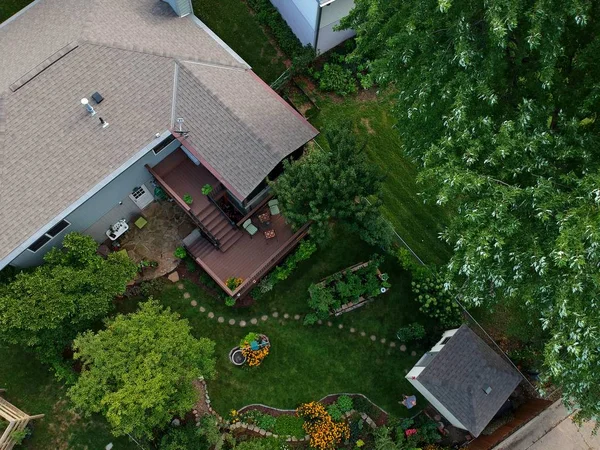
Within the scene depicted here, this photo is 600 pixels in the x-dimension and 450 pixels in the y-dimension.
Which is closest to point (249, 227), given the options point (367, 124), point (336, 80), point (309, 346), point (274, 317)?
point (274, 317)

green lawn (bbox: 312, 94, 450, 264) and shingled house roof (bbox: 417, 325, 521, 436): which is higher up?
green lawn (bbox: 312, 94, 450, 264)

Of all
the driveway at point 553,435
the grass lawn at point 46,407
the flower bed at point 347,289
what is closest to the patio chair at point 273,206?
the flower bed at point 347,289

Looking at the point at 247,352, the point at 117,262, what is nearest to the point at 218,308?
the point at 247,352

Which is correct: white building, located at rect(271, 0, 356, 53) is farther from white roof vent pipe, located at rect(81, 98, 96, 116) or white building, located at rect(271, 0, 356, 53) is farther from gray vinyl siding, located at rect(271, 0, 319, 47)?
white roof vent pipe, located at rect(81, 98, 96, 116)

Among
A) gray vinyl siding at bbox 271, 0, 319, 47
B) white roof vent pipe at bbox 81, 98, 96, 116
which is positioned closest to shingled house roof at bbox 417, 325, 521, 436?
gray vinyl siding at bbox 271, 0, 319, 47

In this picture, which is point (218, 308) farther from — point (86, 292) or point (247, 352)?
point (86, 292)

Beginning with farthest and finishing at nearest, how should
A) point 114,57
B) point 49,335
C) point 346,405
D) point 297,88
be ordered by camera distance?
1. point 297,88
2. point 346,405
3. point 114,57
4. point 49,335

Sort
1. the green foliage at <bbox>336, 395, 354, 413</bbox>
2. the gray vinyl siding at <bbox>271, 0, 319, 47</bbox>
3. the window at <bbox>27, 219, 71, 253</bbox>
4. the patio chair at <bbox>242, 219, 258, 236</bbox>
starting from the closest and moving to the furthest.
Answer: the window at <bbox>27, 219, 71, 253</bbox>, the green foliage at <bbox>336, 395, 354, 413</bbox>, the patio chair at <bbox>242, 219, 258, 236</bbox>, the gray vinyl siding at <bbox>271, 0, 319, 47</bbox>
